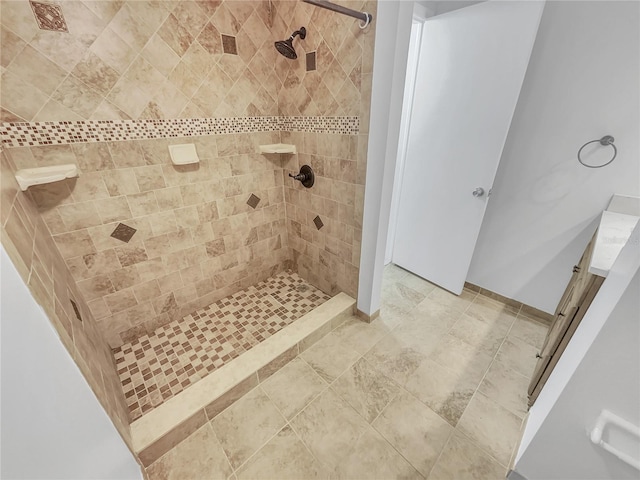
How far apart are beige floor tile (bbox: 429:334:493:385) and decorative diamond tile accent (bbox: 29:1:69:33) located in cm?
244

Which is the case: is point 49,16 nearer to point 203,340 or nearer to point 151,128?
point 151,128

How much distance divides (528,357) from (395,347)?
80 centimetres

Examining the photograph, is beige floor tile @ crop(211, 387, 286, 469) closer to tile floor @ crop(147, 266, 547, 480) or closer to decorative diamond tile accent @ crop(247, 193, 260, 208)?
tile floor @ crop(147, 266, 547, 480)

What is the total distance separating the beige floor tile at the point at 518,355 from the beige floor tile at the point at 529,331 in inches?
1.7

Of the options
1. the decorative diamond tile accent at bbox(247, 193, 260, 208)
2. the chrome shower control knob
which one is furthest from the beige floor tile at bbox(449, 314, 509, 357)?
the decorative diamond tile accent at bbox(247, 193, 260, 208)

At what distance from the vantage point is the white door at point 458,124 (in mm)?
1388

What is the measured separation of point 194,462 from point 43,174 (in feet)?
4.60

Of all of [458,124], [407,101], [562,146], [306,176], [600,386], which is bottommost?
[600,386]

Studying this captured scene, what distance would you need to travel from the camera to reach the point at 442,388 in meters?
1.36

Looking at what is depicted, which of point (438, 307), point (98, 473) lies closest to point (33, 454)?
point (98, 473)

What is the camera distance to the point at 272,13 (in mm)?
1545

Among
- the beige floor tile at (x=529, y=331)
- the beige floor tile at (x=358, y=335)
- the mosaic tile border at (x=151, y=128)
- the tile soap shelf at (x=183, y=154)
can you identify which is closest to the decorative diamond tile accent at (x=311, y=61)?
the mosaic tile border at (x=151, y=128)

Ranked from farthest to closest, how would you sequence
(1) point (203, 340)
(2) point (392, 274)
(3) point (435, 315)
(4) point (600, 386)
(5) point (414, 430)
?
(2) point (392, 274) < (3) point (435, 315) < (1) point (203, 340) < (5) point (414, 430) < (4) point (600, 386)

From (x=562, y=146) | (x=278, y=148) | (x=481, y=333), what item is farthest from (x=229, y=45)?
(x=481, y=333)
